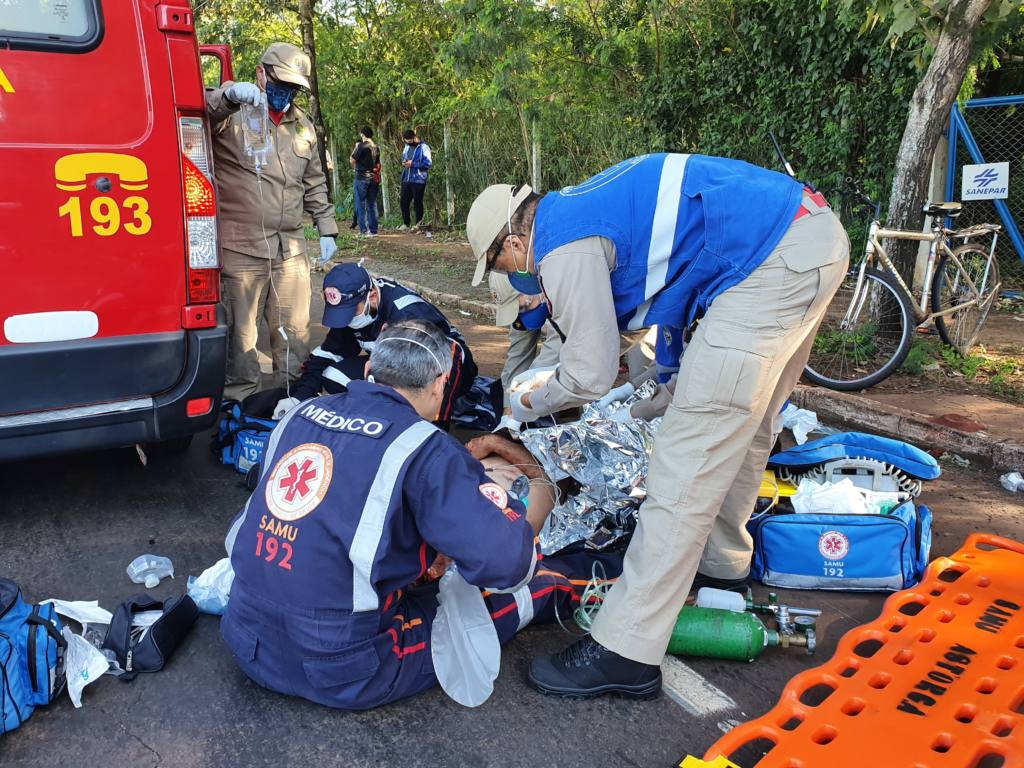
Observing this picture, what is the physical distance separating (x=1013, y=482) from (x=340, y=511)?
11.5ft

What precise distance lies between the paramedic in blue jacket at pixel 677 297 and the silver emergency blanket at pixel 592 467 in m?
0.83

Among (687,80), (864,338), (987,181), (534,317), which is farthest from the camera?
(687,80)

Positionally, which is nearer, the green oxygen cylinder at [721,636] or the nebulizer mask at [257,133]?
the green oxygen cylinder at [721,636]

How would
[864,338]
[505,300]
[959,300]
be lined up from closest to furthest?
[505,300] < [864,338] < [959,300]

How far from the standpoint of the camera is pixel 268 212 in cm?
468

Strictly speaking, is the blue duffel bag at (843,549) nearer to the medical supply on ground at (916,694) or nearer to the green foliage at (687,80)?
the medical supply on ground at (916,694)

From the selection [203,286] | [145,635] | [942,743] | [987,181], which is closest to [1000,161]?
[987,181]

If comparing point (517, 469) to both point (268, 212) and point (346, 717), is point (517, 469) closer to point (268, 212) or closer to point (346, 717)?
point (346, 717)

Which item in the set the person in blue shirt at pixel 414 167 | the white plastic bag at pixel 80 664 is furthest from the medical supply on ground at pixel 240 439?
the person in blue shirt at pixel 414 167

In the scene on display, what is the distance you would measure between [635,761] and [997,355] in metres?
5.12

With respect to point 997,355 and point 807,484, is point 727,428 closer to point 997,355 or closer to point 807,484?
point 807,484

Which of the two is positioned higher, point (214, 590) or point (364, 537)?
point (364, 537)

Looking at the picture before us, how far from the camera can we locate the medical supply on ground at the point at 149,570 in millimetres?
3092

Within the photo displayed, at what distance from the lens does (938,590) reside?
2854mm
